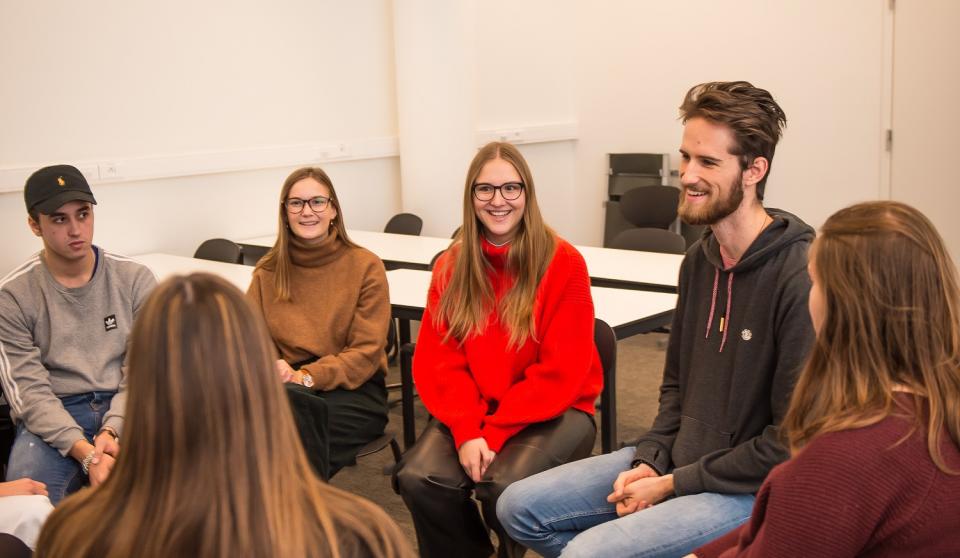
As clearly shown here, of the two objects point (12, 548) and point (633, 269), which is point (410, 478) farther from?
point (633, 269)

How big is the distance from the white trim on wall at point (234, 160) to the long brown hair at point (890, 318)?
402 cm

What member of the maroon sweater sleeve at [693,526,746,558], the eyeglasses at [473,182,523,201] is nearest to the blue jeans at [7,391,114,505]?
the eyeglasses at [473,182,523,201]

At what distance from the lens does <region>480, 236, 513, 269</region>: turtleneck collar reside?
262 centimetres

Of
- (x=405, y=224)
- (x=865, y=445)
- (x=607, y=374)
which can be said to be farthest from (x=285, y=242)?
(x=405, y=224)

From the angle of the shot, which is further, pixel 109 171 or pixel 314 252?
pixel 109 171

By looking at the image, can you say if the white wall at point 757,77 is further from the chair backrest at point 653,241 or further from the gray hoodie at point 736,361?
the gray hoodie at point 736,361

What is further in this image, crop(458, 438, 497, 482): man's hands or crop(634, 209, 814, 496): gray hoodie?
crop(458, 438, 497, 482): man's hands

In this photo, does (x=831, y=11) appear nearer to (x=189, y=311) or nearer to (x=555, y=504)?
(x=555, y=504)

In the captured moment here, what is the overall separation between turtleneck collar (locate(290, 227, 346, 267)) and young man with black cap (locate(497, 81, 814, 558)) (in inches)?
46.2

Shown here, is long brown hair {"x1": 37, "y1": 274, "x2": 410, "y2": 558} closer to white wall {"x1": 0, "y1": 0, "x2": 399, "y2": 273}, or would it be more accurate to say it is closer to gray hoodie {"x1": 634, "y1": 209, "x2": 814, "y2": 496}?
gray hoodie {"x1": 634, "y1": 209, "x2": 814, "y2": 496}

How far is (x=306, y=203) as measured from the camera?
306 cm

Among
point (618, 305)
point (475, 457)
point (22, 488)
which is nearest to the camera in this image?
point (22, 488)

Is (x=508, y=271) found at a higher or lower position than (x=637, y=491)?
higher

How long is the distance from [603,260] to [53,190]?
239 centimetres
